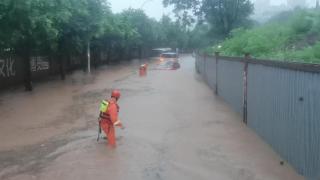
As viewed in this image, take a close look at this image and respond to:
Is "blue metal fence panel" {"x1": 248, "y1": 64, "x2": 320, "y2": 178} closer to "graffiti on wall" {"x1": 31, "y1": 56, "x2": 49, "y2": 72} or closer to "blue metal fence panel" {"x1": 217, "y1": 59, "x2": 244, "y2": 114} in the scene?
"blue metal fence panel" {"x1": 217, "y1": 59, "x2": 244, "y2": 114}

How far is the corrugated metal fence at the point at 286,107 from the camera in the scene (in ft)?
25.3

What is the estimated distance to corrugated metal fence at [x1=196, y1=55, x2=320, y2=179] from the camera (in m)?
7.71

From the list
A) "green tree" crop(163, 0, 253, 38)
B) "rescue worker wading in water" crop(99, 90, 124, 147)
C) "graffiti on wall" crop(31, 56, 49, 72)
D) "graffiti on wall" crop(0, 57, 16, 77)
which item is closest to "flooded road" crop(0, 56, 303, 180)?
"rescue worker wading in water" crop(99, 90, 124, 147)

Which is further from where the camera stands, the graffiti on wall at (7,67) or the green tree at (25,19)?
the graffiti on wall at (7,67)

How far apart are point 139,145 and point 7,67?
1878 cm

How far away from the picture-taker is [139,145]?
1189 centimetres

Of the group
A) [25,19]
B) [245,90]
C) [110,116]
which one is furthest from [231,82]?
[110,116]

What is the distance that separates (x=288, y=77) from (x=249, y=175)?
69.2 inches

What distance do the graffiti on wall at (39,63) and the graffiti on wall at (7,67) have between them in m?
4.69

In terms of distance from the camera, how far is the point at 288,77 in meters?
9.27

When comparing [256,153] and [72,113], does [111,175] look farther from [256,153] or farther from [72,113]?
[72,113]

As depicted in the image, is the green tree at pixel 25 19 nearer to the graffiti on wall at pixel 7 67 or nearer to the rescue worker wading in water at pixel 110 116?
the graffiti on wall at pixel 7 67

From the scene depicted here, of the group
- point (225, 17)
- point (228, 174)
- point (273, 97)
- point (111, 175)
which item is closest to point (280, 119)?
point (273, 97)

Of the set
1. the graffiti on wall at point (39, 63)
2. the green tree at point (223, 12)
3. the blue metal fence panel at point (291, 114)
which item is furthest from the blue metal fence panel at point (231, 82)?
the green tree at point (223, 12)
